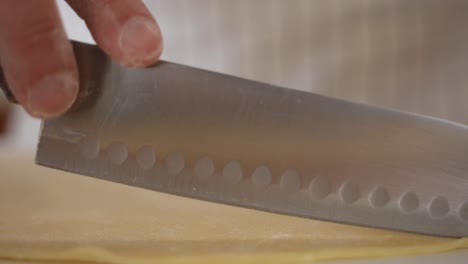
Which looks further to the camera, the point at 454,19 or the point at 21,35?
the point at 454,19

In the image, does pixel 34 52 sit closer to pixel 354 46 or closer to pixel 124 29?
pixel 124 29

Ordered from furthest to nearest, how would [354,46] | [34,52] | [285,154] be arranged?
[354,46] → [285,154] → [34,52]

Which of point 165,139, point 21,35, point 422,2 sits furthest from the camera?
point 422,2

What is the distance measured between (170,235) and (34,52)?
23 cm

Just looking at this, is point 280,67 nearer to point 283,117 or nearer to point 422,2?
point 422,2

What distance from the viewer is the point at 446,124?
0.59 meters

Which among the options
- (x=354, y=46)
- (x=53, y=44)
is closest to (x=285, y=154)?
(x=53, y=44)

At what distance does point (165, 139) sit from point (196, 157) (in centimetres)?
3

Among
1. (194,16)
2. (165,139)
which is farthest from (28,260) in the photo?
(194,16)

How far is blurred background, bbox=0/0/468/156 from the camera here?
92cm

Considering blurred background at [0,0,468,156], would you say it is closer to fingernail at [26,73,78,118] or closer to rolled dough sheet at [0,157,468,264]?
rolled dough sheet at [0,157,468,264]

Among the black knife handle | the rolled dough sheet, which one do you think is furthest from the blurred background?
the black knife handle

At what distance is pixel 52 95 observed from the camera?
0.47m

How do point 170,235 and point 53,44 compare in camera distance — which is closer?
point 53,44
